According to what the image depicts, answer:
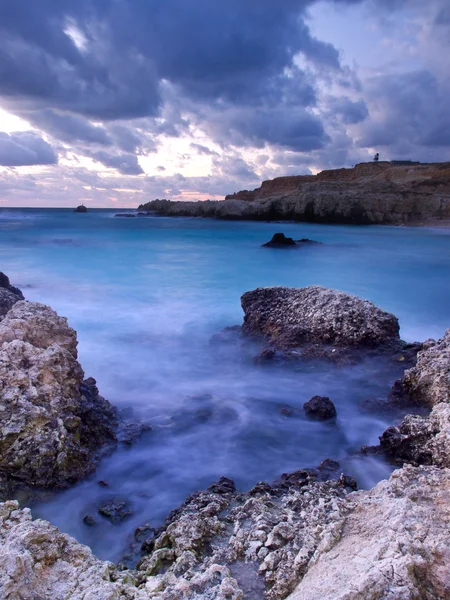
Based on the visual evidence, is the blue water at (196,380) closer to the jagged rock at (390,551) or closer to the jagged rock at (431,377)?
the jagged rock at (431,377)

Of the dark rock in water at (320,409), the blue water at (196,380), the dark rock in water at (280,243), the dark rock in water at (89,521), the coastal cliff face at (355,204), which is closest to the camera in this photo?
the dark rock in water at (89,521)

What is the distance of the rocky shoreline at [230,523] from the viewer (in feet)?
4.91

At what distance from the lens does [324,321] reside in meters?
5.11

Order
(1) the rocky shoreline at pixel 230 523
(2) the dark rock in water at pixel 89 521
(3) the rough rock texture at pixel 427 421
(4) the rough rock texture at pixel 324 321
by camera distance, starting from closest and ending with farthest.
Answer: (1) the rocky shoreline at pixel 230 523
(2) the dark rock in water at pixel 89 521
(3) the rough rock texture at pixel 427 421
(4) the rough rock texture at pixel 324 321

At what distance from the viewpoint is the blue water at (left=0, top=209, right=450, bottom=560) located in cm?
306

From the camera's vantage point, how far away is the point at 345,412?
13.4 ft

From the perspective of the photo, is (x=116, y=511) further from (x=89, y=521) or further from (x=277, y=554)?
(x=277, y=554)

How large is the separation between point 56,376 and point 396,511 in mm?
2439

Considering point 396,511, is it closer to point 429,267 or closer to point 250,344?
point 250,344

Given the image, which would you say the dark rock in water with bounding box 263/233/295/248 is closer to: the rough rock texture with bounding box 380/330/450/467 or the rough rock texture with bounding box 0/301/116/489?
the rough rock texture with bounding box 380/330/450/467

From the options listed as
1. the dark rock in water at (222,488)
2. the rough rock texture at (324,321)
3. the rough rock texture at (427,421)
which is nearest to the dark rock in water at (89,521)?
the dark rock in water at (222,488)

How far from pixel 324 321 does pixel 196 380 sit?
166 centimetres

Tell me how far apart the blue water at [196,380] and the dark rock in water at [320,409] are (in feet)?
0.35

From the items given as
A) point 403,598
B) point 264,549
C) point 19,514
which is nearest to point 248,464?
point 264,549
